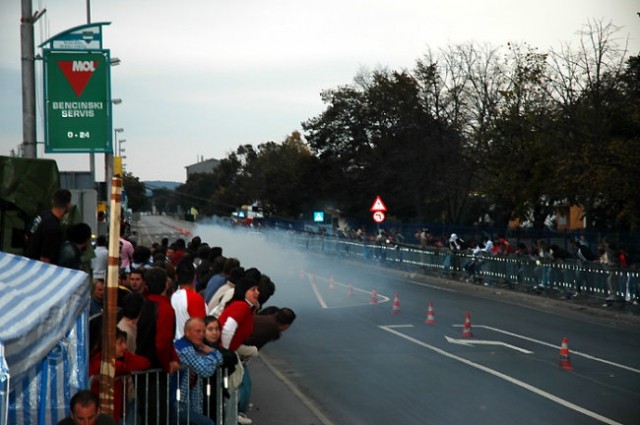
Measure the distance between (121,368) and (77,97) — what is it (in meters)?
10.4

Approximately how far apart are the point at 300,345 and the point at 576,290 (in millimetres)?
11856

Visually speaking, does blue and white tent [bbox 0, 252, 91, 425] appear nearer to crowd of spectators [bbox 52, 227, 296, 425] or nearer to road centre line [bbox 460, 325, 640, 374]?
crowd of spectators [bbox 52, 227, 296, 425]

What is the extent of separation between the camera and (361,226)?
3130 inches

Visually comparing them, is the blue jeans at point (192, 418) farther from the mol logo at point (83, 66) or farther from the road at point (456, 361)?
the mol logo at point (83, 66)

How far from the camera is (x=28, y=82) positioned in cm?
1650

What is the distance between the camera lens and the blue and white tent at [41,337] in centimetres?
602

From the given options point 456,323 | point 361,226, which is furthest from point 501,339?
point 361,226

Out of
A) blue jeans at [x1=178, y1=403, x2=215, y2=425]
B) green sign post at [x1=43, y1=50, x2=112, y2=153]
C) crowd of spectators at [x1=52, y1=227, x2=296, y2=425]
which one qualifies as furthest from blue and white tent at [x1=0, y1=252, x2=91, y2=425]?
green sign post at [x1=43, y1=50, x2=112, y2=153]

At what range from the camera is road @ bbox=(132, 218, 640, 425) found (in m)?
12.8

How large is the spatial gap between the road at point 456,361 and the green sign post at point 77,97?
4.92 m

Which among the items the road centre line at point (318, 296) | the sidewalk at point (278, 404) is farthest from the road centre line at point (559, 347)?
the road centre line at point (318, 296)

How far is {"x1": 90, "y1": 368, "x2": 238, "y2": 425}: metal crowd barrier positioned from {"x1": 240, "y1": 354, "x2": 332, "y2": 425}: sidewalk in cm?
268

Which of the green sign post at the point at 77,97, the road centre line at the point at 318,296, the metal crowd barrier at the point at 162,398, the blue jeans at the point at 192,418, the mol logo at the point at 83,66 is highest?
the mol logo at the point at 83,66

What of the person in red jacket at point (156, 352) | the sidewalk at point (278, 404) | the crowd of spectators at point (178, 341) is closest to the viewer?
the crowd of spectators at point (178, 341)
